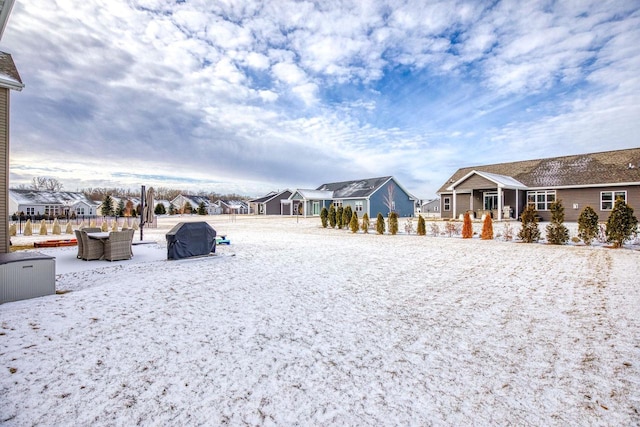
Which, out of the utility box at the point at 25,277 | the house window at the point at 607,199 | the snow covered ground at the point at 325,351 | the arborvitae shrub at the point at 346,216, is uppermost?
the house window at the point at 607,199

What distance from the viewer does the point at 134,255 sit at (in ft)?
34.9

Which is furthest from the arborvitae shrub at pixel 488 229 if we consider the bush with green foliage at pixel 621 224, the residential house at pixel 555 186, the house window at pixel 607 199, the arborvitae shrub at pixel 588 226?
the house window at pixel 607 199

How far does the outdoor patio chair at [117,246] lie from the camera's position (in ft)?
31.0

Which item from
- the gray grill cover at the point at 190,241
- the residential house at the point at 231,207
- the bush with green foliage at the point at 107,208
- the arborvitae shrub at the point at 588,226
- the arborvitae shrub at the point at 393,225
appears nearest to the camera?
the gray grill cover at the point at 190,241

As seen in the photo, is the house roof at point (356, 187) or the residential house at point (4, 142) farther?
the house roof at point (356, 187)

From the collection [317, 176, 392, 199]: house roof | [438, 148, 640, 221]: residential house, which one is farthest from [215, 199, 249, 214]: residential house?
[438, 148, 640, 221]: residential house

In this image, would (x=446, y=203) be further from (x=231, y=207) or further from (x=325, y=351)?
(x=231, y=207)

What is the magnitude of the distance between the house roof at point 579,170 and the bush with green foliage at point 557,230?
13.2m

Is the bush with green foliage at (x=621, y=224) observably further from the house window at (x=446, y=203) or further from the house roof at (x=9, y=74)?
the house window at (x=446, y=203)

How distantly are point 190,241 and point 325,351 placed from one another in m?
7.62

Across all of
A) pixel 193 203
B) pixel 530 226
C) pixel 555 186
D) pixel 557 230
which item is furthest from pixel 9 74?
pixel 193 203

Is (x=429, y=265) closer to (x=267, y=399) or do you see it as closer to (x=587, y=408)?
(x=587, y=408)

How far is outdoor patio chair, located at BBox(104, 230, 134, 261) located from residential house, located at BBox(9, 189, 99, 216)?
4411cm

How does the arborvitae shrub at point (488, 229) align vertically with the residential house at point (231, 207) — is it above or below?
below
